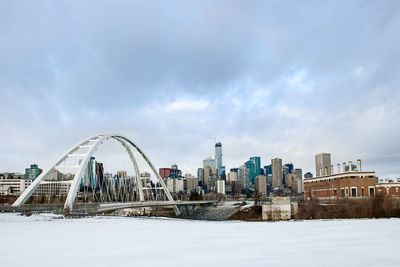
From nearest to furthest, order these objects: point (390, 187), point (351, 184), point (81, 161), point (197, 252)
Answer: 1. point (197, 252)
2. point (81, 161)
3. point (351, 184)
4. point (390, 187)

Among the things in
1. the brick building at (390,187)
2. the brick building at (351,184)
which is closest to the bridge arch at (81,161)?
the brick building at (351,184)

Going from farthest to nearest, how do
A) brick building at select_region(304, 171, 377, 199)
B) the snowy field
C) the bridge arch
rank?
brick building at select_region(304, 171, 377, 199) < the bridge arch < the snowy field

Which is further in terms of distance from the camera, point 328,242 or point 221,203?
point 221,203

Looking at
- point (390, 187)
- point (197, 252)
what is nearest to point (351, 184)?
point (390, 187)

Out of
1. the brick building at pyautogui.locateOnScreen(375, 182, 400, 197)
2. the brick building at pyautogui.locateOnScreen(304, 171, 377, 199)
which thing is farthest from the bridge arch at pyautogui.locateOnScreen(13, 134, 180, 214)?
the brick building at pyautogui.locateOnScreen(375, 182, 400, 197)

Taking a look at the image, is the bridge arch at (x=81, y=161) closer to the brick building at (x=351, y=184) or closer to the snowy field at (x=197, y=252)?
the snowy field at (x=197, y=252)

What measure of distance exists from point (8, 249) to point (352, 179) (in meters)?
83.3

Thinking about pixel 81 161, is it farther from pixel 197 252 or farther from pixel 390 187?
pixel 390 187

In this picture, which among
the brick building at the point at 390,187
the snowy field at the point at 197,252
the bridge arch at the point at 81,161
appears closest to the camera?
the snowy field at the point at 197,252

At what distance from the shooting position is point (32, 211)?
4025 centimetres

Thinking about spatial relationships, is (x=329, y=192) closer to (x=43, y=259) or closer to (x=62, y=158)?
(x=62, y=158)

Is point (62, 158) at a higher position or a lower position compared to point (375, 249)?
higher

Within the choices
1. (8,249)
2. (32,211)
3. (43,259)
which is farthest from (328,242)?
(32,211)

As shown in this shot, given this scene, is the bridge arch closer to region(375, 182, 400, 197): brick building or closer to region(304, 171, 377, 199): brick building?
region(304, 171, 377, 199): brick building
